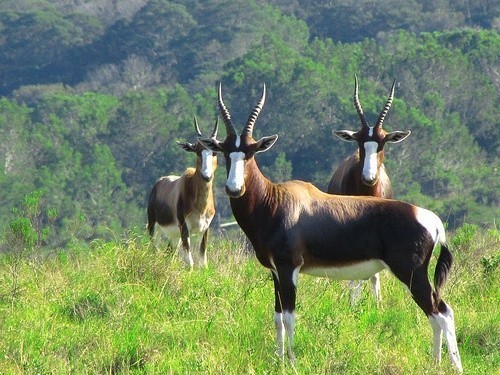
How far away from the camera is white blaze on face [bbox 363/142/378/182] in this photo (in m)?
10.8

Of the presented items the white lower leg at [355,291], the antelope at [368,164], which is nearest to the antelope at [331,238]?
the white lower leg at [355,291]

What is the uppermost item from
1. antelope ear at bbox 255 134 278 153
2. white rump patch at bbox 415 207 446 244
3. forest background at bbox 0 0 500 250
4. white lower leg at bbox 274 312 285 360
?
antelope ear at bbox 255 134 278 153

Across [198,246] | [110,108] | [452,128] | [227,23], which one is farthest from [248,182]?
[227,23]

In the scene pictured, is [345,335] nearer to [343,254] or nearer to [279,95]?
[343,254]

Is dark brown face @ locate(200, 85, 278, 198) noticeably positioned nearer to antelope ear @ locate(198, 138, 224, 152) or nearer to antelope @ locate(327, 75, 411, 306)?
antelope ear @ locate(198, 138, 224, 152)

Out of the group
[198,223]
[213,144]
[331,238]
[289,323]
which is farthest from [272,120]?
[289,323]

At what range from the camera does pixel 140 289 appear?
31.6 ft

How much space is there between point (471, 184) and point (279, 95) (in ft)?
38.1

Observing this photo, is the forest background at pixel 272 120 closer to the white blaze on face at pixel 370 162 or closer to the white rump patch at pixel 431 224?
the white blaze on face at pixel 370 162

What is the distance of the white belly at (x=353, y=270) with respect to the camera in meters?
7.74

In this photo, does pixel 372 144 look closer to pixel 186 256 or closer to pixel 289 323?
pixel 186 256

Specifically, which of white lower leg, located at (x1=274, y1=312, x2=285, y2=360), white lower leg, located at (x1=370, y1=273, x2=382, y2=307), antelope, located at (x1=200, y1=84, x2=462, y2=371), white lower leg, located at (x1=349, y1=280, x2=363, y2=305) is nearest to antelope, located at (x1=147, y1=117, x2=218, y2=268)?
white lower leg, located at (x1=349, y1=280, x2=363, y2=305)

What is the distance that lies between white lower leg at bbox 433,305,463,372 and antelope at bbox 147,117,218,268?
5081 mm

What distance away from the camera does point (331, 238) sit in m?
7.83
